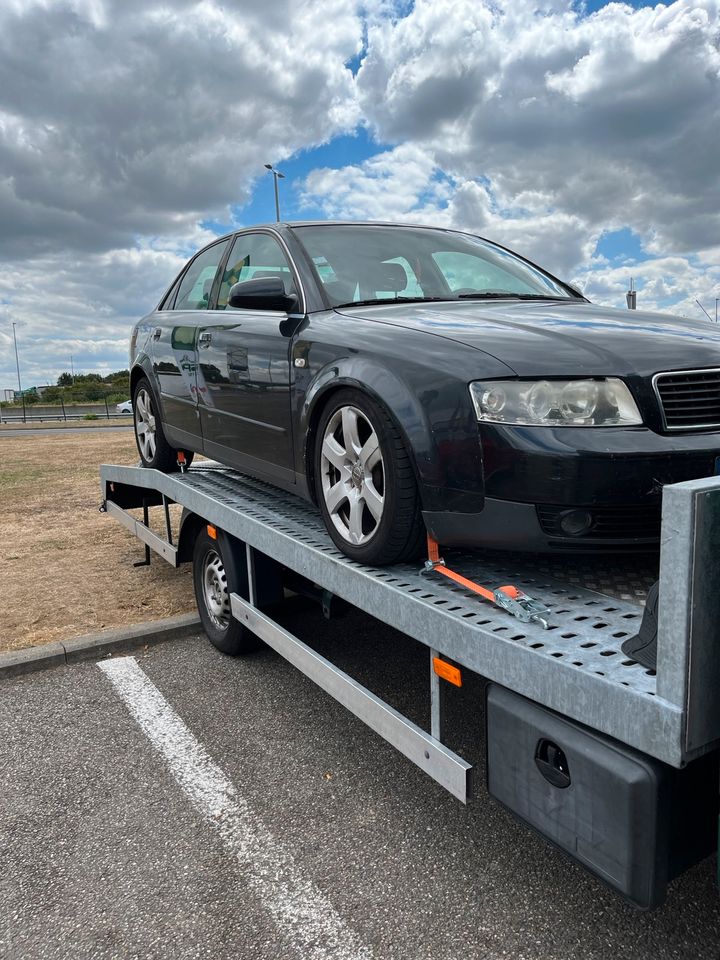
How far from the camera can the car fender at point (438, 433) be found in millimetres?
2371

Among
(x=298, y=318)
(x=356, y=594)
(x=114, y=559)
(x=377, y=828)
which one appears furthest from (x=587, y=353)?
(x=114, y=559)

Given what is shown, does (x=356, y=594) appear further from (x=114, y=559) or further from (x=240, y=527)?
(x=114, y=559)

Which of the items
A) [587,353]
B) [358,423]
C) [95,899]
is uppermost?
[587,353]

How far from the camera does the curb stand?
165 inches

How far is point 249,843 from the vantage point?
261 centimetres

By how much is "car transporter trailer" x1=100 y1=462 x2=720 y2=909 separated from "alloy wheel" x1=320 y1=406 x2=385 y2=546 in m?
0.16

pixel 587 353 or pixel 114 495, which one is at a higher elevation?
pixel 587 353

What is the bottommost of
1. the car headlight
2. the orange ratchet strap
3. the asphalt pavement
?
the asphalt pavement

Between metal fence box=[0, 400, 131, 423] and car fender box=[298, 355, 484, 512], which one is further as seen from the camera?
metal fence box=[0, 400, 131, 423]

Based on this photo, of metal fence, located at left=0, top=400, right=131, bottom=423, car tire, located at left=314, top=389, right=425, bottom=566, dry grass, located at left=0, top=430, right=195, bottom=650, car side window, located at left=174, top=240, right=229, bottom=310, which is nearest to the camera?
car tire, located at left=314, top=389, right=425, bottom=566

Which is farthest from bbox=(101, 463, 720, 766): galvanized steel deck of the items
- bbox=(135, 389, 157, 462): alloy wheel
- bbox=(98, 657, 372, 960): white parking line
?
bbox=(135, 389, 157, 462): alloy wheel

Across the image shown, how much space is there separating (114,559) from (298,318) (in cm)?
→ 406

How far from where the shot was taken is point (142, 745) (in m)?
3.31

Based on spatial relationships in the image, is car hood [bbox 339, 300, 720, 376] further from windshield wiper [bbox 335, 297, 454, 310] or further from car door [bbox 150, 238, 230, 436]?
car door [bbox 150, 238, 230, 436]
